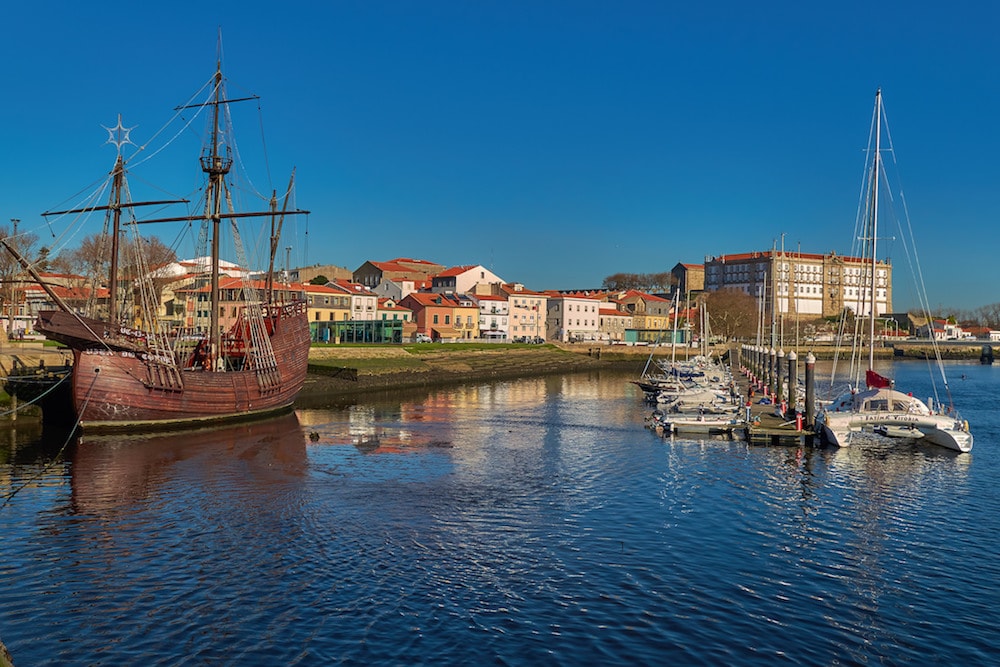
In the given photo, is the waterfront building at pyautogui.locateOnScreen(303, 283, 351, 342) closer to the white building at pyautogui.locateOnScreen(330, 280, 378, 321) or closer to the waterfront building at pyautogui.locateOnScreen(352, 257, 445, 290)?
the white building at pyautogui.locateOnScreen(330, 280, 378, 321)

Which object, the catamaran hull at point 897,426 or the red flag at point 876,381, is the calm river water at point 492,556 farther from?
the red flag at point 876,381

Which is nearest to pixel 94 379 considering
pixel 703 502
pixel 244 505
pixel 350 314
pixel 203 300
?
pixel 244 505

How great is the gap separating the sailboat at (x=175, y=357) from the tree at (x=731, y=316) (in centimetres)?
11490

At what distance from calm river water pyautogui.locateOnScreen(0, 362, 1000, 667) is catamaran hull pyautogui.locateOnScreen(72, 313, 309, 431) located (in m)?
2.16

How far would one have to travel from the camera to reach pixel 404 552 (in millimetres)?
21859

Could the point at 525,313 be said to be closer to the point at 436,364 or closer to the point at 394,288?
the point at 394,288

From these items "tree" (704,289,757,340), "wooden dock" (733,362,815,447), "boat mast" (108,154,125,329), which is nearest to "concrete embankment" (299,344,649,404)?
"boat mast" (108,154,125,329)

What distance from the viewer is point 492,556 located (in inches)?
850

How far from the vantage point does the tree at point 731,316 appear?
15675cm

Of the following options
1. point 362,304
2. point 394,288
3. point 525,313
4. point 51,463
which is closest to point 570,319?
point 525,313

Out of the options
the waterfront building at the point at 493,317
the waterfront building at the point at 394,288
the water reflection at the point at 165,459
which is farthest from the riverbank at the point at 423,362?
the waterfront building at the point at 394,288

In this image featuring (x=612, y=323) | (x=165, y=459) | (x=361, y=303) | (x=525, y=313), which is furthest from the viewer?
(x=612, y=323)

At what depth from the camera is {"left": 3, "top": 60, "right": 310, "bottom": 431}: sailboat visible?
38750 millimetres

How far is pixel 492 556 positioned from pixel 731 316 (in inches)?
5642
